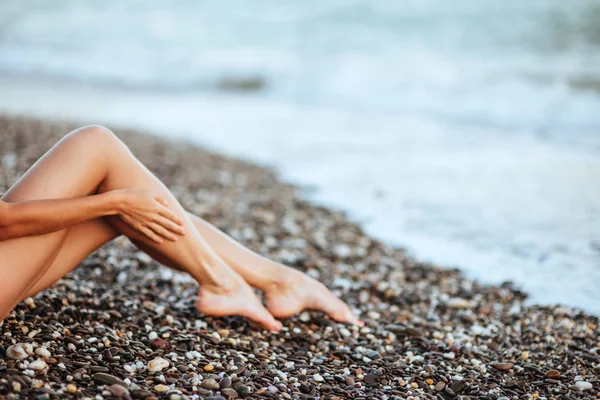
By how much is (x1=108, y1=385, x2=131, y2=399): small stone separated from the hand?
91 cm

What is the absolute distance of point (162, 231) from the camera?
3172 mm

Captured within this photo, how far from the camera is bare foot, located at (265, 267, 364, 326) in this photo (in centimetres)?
371

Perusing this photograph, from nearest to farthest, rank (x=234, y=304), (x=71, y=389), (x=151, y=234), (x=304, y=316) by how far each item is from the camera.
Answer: (x=71, y=389)
(x=151, y=234)
(x=234, y=304)
(x=304, y=316)

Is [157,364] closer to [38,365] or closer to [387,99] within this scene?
[38,365]

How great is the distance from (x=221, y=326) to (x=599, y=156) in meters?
6.92

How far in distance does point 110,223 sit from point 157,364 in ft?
2.72

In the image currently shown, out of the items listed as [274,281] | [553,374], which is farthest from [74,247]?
[553,374]

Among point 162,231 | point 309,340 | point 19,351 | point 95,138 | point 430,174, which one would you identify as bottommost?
point 19,351

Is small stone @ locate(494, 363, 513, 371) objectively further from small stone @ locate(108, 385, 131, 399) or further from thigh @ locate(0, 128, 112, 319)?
thigh @ locate(0, 128, 112, 319)

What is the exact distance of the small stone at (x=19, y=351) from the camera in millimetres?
2607

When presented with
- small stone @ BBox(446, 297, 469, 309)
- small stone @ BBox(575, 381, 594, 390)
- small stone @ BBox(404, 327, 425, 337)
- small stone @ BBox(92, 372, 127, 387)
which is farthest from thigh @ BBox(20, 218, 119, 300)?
small stone @ BBox(575, 381, 594, 390)

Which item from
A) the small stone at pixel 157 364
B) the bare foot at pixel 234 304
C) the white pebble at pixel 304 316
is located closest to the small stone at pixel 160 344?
the small stone at pixel 157 364

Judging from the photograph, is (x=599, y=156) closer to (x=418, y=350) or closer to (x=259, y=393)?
(x=418, y=350)

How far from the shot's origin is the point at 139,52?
72.2 feet
